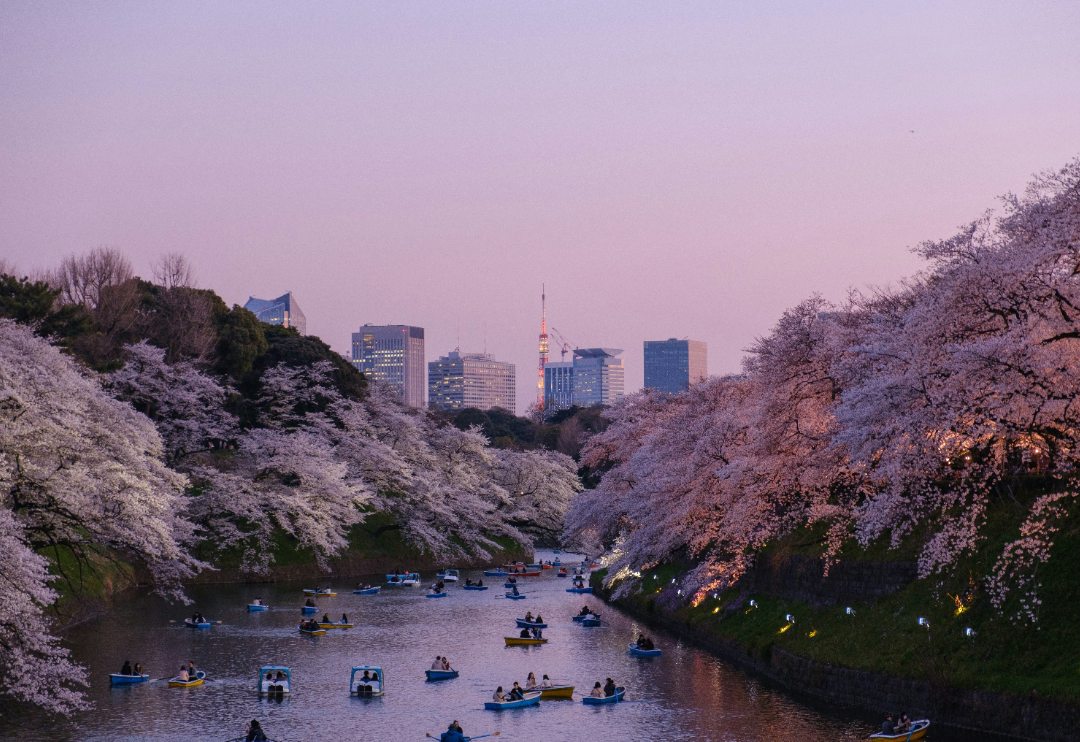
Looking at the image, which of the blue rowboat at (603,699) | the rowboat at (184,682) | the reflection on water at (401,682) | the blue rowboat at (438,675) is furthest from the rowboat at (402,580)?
the blue rowboat at (603,699)

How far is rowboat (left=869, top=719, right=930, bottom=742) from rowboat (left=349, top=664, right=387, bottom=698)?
18203 millimetres

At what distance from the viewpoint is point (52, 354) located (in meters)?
48.7

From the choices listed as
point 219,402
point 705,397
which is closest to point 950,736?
point 705,397

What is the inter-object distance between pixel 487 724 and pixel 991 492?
18.2 meters

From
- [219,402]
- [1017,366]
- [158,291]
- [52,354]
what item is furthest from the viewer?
[158,291]

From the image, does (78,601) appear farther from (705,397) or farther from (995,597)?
(995,597)

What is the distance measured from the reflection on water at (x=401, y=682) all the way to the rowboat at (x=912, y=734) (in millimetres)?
2118

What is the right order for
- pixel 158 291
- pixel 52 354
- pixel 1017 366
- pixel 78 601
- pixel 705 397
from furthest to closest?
1. pixel 158 291
2. pixel 705 397
3. pixel 78 601
4. pixel 52 354
5. pixel 1017 366

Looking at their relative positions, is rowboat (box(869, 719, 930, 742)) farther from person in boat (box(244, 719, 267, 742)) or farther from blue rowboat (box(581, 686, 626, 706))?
person in boat (box(244, 719, 267, 742))

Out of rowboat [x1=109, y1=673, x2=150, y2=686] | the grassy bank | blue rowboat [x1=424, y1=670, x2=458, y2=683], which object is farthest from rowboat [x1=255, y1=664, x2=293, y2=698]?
the grassy bank

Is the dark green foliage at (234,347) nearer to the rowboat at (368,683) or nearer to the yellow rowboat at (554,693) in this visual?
the rowboat at (368,683)

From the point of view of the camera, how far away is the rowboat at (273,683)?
1585 inches

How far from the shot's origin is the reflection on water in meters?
34.9

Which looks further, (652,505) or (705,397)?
(705,397)
